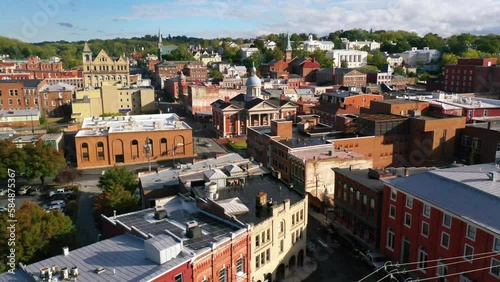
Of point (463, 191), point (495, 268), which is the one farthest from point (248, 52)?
A: point (495, 268)

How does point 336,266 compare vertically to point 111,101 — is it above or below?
below

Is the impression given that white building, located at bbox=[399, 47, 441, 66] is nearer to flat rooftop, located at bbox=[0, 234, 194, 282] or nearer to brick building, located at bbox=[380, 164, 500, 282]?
brick building, located at bbox=[380, 164, 500, 282]

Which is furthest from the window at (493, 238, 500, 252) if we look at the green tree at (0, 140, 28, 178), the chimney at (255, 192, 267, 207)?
the green tree at (0, 140, 28, 178)

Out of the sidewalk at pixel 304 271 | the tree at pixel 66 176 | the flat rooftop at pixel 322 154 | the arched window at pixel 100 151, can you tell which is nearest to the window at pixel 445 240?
the sidewalk at pixel 304 271

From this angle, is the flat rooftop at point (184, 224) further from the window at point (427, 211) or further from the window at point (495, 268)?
the window at point (495, 268)

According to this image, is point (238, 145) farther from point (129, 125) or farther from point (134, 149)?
point (129, 125)

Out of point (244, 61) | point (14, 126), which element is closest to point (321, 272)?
point (14, 126)
